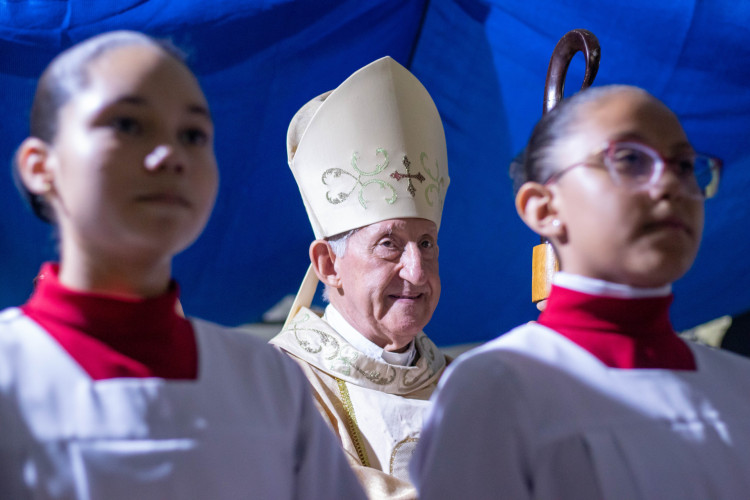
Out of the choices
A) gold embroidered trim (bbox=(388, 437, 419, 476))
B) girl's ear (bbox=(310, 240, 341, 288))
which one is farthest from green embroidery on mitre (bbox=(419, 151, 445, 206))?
gold embroidered trim (bbox=(388, 437, 419, 476))

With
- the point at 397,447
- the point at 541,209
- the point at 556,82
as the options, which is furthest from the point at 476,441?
the point at 556,82

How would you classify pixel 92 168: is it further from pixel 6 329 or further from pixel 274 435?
pixel 274 435

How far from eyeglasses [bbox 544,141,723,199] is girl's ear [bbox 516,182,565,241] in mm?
70

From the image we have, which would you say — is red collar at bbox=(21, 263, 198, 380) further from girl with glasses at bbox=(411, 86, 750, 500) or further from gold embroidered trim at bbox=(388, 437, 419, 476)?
gold embroidered trim at bbox=(388, 437, 419, 476)

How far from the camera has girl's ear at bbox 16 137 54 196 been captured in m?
1.49

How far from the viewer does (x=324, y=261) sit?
326 centimetres

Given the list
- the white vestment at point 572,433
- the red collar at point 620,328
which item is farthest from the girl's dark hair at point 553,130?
the white vestment at point 572,433

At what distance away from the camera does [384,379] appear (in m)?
3.07

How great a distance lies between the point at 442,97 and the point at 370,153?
6.33ft

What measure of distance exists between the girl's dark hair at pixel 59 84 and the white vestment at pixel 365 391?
147 cm

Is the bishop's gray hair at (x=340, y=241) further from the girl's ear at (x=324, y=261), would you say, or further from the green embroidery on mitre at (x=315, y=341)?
the green embroidery on mitre at (x=315, y=341)

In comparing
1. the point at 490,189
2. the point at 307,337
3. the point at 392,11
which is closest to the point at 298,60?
the point at 392,11

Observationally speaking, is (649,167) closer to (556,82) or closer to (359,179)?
(556,82)

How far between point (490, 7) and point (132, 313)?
141 inches
